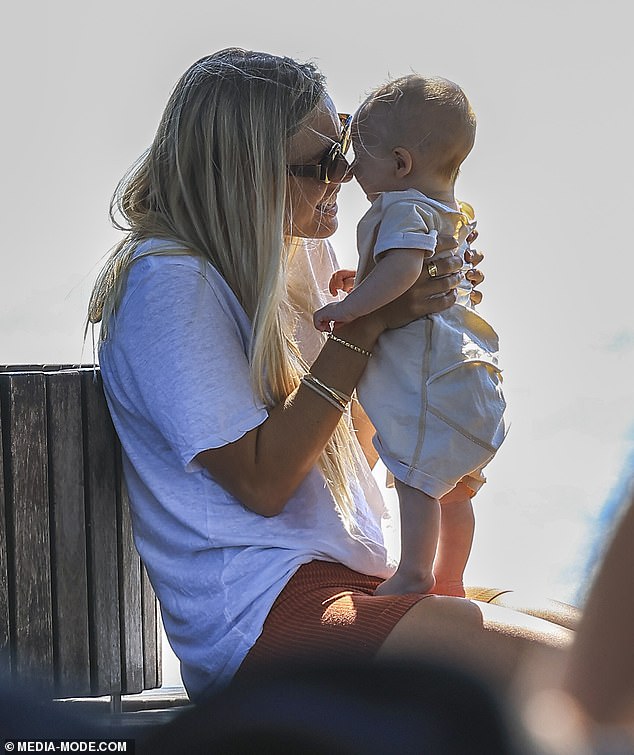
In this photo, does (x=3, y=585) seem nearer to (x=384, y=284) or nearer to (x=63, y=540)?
(x=63, y=540)

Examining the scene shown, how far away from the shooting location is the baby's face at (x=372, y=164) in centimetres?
217

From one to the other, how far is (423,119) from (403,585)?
0.93m

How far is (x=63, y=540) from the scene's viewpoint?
2090 millimetres

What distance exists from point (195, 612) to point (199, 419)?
0.35 metres

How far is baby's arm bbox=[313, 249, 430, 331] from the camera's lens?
6.74 feet

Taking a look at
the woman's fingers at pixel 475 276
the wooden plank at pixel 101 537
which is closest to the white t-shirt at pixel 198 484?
the wooden plank at pixel 101 537

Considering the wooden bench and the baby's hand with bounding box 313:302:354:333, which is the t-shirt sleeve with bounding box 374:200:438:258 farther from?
the wooden bench

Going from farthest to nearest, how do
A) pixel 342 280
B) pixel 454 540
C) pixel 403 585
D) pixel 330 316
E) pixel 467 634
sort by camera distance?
1. pixel 342 280
2. pixel 454 540
3. pixel 330 316
4. pixel 403 585
5. pixel 467 634

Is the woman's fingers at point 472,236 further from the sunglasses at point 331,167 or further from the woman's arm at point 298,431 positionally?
the sunglasses at point 331,167

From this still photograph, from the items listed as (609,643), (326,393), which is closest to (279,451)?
(326,393)

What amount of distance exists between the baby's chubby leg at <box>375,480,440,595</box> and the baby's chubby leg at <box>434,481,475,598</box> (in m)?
0.11

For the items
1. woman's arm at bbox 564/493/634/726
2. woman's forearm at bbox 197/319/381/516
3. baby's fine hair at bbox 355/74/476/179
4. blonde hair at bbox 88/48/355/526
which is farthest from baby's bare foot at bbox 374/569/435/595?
woman's arm at bbox 564/493/634/726

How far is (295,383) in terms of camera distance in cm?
210

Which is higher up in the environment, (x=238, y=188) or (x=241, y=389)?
(x=238, y=188)
